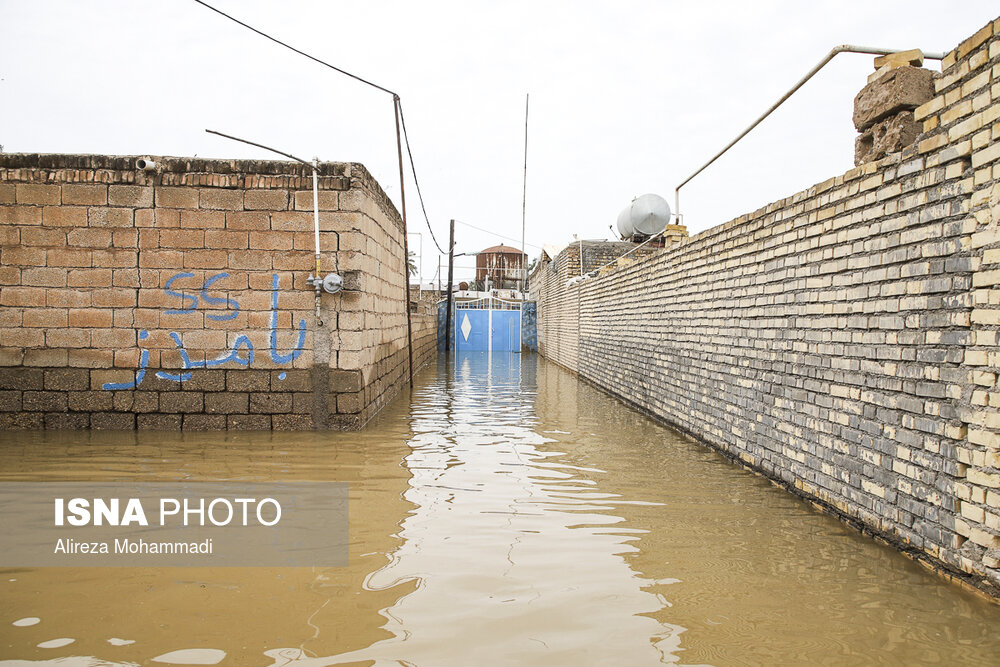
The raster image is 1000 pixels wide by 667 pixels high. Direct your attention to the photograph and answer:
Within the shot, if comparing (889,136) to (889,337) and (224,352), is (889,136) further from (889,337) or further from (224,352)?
(224,352)

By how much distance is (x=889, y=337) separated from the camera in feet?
12.9

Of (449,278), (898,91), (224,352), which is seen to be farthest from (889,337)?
(449,278)

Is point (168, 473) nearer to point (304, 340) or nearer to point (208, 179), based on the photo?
point (304, 340)

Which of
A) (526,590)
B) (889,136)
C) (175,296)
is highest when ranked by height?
(889,136)

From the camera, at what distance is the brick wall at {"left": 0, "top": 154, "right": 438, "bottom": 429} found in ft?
23.7

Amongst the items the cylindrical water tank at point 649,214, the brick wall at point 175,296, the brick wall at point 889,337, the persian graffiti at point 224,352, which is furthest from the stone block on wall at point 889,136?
the cylindrical water tank at point 649,214

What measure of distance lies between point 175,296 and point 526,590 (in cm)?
581

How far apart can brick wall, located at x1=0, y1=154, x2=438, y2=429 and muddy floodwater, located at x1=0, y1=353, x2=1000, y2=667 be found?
178cm

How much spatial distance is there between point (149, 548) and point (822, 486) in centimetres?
424

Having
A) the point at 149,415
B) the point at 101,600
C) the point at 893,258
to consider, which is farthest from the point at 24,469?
the point at 893,258

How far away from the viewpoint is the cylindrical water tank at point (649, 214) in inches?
723

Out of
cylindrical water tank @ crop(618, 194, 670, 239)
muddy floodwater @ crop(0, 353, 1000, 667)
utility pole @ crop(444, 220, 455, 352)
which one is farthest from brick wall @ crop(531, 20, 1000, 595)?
utility pole @ crop(444, 220, 455, 352)

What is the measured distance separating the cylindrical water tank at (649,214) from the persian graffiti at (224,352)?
1291 cm

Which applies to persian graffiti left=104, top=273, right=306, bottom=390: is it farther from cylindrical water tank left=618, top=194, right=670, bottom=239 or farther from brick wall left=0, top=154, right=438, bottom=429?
cylindrical water tank left=618, top=194, right=670, bottom=239
